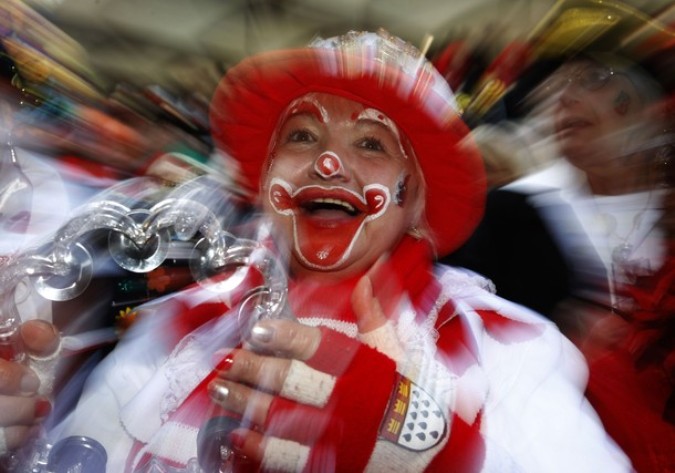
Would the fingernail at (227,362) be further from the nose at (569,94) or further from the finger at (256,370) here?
the nose at (569,94)

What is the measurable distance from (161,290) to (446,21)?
220 cm

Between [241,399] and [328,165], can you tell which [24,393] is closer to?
[241,399]

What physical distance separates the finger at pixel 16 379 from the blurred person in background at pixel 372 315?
0.27 metres

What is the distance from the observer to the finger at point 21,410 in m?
0.83

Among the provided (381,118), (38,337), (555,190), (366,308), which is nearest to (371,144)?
(381,118)

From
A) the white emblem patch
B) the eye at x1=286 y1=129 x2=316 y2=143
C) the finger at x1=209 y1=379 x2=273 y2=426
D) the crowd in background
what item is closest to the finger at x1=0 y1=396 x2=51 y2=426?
the crowd in background

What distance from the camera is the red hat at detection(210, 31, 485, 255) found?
1155 millimetres

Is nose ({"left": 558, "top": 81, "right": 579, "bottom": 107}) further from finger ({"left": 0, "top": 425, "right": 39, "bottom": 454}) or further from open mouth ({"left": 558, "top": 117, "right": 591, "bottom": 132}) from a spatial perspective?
Result: finger ({"left": 0, "top": 425, "right": 39, "bottom": 454})

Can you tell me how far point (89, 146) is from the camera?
5.98 ft

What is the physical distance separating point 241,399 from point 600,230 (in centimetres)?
121

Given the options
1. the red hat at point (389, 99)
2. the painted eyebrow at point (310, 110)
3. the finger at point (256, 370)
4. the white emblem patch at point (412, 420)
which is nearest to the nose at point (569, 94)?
the red hat at point (389, 99)

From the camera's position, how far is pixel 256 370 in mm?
755

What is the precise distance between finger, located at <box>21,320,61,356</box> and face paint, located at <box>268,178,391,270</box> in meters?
0.45

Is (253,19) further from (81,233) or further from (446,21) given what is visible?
(81,233)
